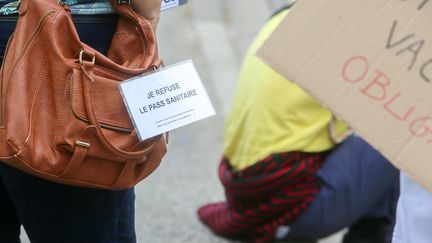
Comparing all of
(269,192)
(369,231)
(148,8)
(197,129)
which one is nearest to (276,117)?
(269,192)

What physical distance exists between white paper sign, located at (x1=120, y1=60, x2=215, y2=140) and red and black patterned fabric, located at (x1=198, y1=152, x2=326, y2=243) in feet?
4.01

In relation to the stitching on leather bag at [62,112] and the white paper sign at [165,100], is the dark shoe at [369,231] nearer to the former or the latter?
the white paper sign at [165,100]

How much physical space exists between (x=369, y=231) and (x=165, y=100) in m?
1.68

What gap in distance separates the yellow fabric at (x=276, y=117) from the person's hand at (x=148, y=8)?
1.14 meters

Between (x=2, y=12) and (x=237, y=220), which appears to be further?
(x=237, y=220)

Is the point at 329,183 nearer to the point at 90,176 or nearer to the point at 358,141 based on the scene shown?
the point at 358,141

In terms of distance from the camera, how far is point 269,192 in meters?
3.06

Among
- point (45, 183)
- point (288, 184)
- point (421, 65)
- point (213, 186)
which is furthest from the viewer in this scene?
point (213, 186)

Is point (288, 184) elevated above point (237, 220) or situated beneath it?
elevated above

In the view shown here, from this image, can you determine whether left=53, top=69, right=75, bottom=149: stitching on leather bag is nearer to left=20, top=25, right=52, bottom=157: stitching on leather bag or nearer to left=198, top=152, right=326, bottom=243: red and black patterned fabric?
left=20, top=25, right=52, bottom=157: stitching on leather bag

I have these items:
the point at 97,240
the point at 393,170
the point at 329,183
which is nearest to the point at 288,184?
the point at 329,183

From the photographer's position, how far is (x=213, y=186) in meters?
3.78

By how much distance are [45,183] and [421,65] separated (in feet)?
2.86

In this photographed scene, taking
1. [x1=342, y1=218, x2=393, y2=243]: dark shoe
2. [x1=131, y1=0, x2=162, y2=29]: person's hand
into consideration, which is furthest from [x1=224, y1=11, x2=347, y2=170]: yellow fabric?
[x1=131, y1=0, x2=162, y2=29]: person's hand
